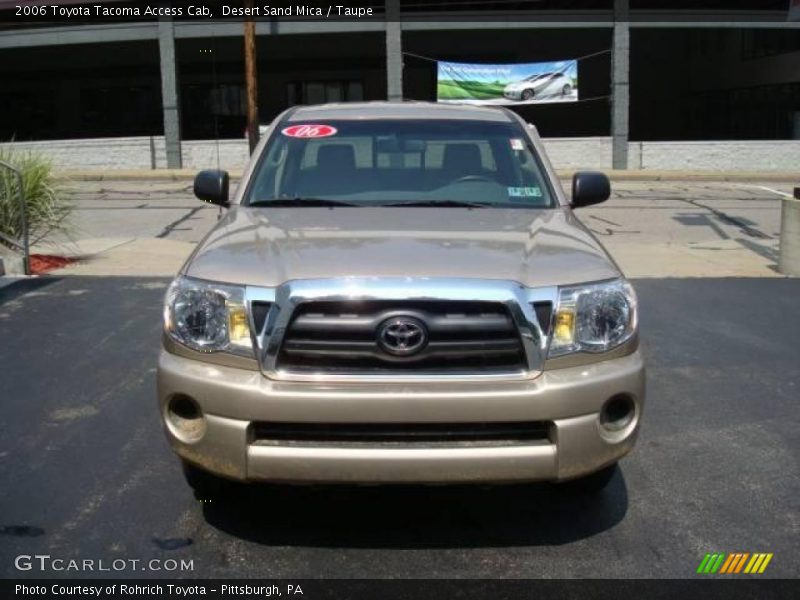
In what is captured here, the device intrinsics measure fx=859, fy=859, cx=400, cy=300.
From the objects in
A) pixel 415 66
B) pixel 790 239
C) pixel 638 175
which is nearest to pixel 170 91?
pixel 415 66

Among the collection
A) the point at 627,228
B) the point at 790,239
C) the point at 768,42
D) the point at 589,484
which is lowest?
the point at 627,228

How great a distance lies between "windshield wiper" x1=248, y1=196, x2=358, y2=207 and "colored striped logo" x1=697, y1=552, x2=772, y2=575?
231cm

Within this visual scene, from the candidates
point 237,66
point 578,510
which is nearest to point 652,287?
point 578,510

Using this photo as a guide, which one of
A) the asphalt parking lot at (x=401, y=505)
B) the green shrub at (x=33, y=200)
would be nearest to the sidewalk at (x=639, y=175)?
the green shrub at (x=33, y=200)

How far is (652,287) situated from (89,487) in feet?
21.5

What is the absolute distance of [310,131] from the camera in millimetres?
4926

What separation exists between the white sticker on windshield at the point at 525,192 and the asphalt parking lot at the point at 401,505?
1.48m

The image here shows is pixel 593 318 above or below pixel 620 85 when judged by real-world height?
below

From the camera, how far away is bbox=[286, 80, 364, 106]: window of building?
98.2 ft

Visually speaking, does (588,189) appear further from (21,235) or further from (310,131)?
(21,235)

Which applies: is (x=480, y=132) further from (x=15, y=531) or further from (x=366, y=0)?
(x=366, y=0)

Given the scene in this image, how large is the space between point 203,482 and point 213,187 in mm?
1716

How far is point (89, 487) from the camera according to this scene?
4090mm

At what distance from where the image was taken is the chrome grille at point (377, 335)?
318cm
